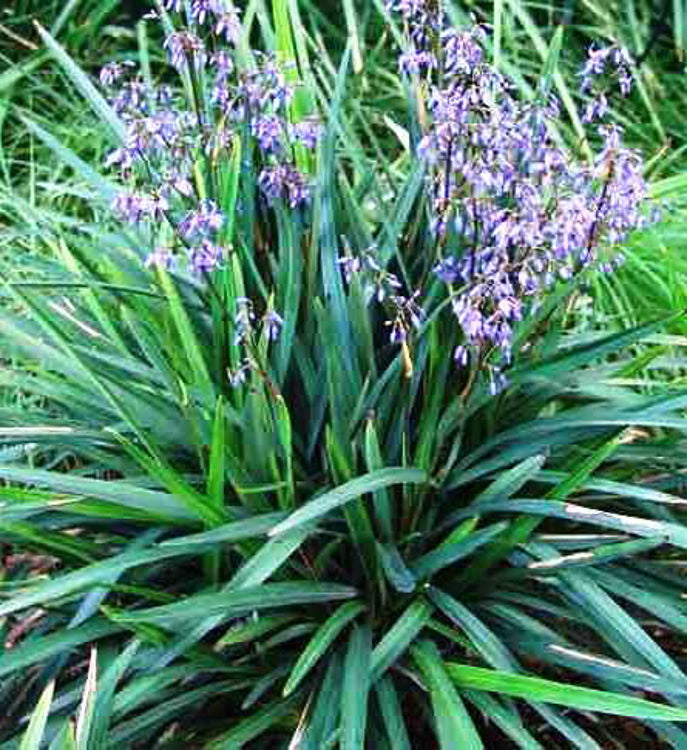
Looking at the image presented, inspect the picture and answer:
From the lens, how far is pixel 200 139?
7.97 feet

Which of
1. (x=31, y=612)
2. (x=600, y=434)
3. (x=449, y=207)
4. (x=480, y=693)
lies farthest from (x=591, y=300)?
(x=31, y=612)

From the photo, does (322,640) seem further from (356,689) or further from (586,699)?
(586,699)

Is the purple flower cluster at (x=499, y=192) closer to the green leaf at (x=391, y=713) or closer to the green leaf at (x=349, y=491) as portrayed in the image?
the green leaf at (x=349, y=491)

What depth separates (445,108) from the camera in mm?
2141

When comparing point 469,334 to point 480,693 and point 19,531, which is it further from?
point 19,531

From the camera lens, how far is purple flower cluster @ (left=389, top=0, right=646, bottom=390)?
2.12m

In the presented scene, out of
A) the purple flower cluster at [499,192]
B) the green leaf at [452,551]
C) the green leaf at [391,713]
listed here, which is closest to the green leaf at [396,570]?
the green leaf at [452,551]

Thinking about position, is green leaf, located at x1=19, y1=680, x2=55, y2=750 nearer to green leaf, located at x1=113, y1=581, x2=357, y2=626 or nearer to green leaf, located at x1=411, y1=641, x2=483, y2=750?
green leaf, located at x1=113, y1=581, x2=357, y2=626

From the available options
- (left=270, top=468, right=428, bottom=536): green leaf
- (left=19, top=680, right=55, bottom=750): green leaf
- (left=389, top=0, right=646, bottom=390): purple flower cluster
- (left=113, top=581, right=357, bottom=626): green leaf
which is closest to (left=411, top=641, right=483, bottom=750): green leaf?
(left=113, top=581, right=357, bottom=626): green leaf

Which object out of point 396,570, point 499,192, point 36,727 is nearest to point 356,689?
point 396,570

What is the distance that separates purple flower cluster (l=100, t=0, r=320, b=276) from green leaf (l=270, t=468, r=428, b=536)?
339mm

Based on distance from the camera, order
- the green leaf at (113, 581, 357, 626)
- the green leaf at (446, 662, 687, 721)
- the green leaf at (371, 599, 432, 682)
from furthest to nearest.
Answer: the green leaf at (371, 599, 432, 682), the green leaf at (113, 581, 357, 626), the green leaf at (446, 662, 687, 721)

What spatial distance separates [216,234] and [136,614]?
779 millimetres

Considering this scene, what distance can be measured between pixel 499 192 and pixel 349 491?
599 mm
